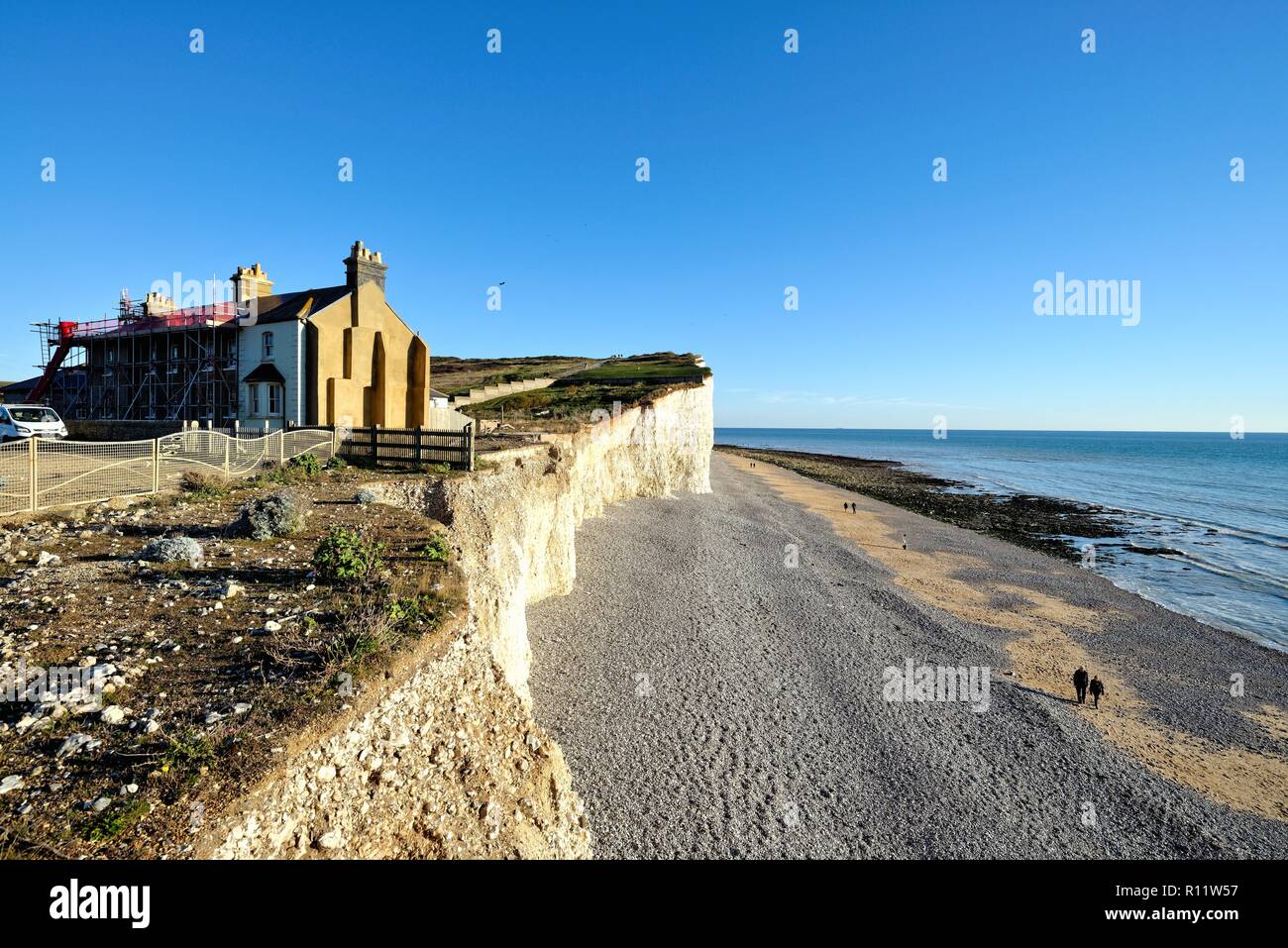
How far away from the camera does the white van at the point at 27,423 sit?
22.2 meters

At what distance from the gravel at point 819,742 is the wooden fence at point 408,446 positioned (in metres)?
5.96

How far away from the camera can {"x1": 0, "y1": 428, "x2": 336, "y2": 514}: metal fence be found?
1369 cm

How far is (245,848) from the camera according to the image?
5.11 m

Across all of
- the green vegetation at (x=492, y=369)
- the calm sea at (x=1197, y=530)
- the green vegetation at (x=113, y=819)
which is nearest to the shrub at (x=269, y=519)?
the green vegetation at (x=113, y=819)

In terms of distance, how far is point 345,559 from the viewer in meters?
10.2

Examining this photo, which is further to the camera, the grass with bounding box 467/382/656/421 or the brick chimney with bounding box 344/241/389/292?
the grass with bounding box 467/382/656/421

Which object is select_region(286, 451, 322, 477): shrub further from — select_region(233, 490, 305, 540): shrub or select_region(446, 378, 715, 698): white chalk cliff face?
select_region(233, 490, 305, 540): shrub

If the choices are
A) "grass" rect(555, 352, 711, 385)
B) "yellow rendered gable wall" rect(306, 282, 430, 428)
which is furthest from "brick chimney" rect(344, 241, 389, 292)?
"grass" rect(555, 352, 711, 385)

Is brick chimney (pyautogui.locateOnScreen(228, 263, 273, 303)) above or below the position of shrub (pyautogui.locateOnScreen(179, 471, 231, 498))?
above

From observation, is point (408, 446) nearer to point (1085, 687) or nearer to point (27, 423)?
point (27, 423)

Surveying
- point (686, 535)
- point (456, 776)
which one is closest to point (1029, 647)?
point (686, 535)

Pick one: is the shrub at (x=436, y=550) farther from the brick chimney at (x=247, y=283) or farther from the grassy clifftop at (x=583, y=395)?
the brick chimney at (x=247, y=283)

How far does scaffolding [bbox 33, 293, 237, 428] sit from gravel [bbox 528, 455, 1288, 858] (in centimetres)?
2230
